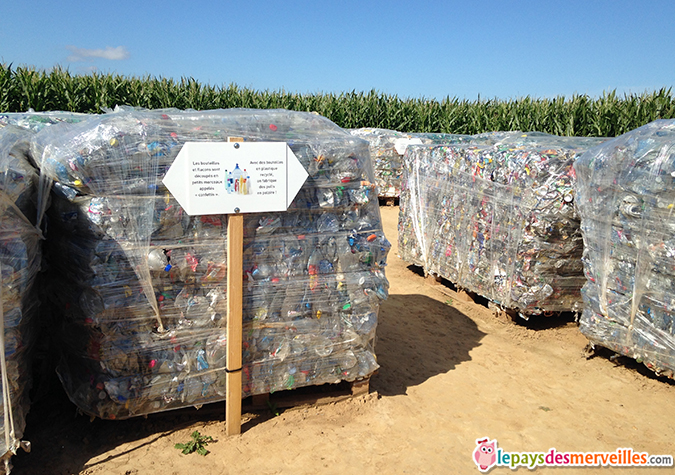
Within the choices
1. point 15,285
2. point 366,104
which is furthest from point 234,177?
point 366,104

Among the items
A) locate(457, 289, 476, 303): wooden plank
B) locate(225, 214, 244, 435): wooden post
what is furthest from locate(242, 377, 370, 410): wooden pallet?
locate(457, 289, 476, 303): wooden plank

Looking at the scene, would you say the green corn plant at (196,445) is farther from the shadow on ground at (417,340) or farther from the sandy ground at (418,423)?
the shadow on ground at (417,340)

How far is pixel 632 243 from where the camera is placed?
3.81 meters

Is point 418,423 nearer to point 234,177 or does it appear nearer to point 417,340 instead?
point 417,340

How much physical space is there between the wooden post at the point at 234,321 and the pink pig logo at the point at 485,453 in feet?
5.01

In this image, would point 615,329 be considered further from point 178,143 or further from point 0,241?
point 0,241

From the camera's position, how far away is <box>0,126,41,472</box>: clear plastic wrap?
93.6 inches

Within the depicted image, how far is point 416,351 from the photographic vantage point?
455cm

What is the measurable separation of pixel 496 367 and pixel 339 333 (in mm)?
1796

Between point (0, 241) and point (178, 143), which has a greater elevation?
point (178, 143)

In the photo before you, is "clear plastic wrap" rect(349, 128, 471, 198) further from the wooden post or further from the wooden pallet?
the wooden post

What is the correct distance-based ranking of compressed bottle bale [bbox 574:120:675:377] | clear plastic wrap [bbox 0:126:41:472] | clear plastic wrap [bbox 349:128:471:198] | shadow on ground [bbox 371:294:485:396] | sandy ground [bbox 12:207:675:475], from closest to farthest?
clear plastic wrap [bbox 0:126:41:472], sandy ground [bbox 12:207:675:475], compressed bottle bale [bbox 574:120:675:377], shadow on ground [bbox 371:294:485:396], clear plastic wrap [bbox 349:128:471:198]

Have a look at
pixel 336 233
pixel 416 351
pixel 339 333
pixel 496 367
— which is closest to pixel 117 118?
pixel 336 233

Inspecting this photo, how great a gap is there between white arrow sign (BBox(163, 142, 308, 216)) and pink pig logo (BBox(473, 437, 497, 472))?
1984mm
